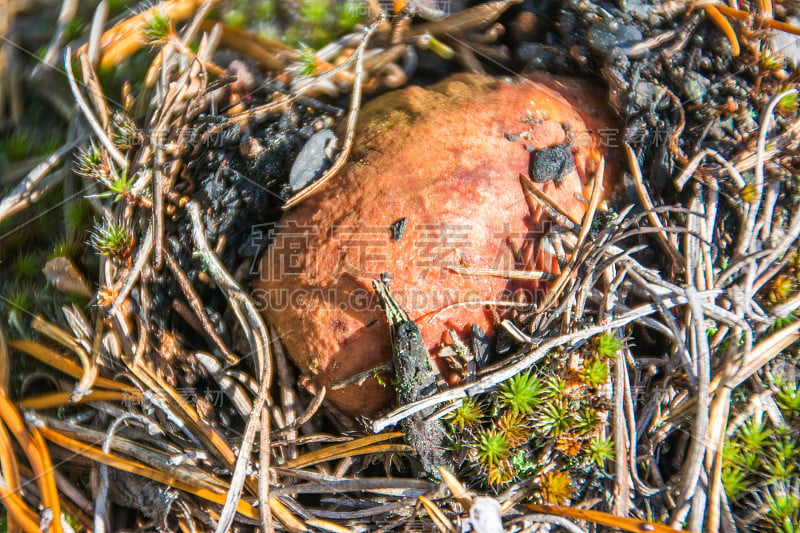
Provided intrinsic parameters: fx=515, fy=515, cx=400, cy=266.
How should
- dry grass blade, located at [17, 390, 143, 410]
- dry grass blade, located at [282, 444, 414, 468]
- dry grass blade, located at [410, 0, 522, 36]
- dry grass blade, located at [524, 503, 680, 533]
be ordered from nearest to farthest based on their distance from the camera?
dry grass blade, located at [524, 503, 680, 533] → dry grass blade, located at [282, 444, 414, 468] → dry grass blade, located at [17, 390, 143, 410] → dry grass blade, located at [410, 0, 522, 36]

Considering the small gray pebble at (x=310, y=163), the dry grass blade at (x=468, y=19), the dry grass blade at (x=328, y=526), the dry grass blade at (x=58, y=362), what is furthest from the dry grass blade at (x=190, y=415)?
the dry grass blade at (x=468, y=19)

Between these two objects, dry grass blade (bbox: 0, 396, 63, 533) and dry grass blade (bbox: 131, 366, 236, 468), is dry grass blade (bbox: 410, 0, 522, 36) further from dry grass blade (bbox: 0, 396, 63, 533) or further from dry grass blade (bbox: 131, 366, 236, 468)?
dry grass blade (bbox: 0, 396, 63, 533)

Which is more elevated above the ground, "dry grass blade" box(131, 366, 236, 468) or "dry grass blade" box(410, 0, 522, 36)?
"dry grass blade" box(410, 0, 522, 36)

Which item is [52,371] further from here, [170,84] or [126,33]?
[126,33]

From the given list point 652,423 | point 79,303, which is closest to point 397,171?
point 652,423

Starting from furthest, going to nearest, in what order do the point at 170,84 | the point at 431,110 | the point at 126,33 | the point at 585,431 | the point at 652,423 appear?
the point at 126,33, the point at 170,84, the point at 431,110, the point at 652,423, the point at 585,431

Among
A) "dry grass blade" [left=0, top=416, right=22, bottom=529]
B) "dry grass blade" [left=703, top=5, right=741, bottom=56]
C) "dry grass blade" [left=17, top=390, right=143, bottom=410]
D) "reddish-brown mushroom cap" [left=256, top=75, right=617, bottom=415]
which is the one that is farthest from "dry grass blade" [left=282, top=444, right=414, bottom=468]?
"dry grass blade" [left=703, top=5, right=741, bottom=56]
